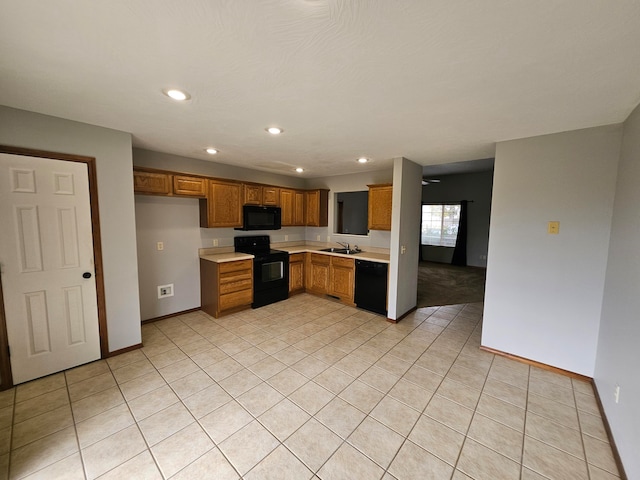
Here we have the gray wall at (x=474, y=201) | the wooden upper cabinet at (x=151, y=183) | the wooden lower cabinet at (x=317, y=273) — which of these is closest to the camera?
the wooden upper cabinet at (x=151, y=183)

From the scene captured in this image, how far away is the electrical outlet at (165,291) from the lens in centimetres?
370

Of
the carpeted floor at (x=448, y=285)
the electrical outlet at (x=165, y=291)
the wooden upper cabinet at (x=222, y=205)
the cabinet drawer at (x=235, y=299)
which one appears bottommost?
the carpeted floor at (x=448, y=285)

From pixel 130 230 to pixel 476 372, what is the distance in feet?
13.0

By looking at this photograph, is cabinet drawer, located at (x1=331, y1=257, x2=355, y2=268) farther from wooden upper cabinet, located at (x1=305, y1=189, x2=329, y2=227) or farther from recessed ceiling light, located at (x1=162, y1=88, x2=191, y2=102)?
recessed ceiling light, located at (x1=162, y1=88, x2=191, y2=102)

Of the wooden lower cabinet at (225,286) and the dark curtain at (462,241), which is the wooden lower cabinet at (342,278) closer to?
the wooden lower cabinet at (225,286)

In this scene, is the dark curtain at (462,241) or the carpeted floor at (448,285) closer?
the carpeted floor at (448,285)

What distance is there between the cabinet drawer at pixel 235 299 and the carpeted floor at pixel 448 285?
296cm

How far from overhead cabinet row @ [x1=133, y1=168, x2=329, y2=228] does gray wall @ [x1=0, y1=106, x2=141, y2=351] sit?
0.53m

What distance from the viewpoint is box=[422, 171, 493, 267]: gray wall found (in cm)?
737

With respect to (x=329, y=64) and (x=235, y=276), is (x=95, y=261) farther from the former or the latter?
(x=329, y=64)

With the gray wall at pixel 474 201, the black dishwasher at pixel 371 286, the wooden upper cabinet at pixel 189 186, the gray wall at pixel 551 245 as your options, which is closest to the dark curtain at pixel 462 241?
the gray wall at pixel 474 201

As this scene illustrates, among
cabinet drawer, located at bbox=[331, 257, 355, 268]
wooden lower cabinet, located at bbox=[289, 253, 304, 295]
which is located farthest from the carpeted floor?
wooden lower cabinet, located at bbox=[289, 253, 304, 295]

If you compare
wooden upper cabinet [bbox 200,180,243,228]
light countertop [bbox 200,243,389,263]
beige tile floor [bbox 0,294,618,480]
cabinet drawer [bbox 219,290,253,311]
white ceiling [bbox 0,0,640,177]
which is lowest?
beige tile floor [bbox 0,294,618,480]

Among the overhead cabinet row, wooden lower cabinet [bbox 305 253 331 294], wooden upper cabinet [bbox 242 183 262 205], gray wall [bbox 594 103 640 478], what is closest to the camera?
gray wall [bbox 594 103 640 478]
